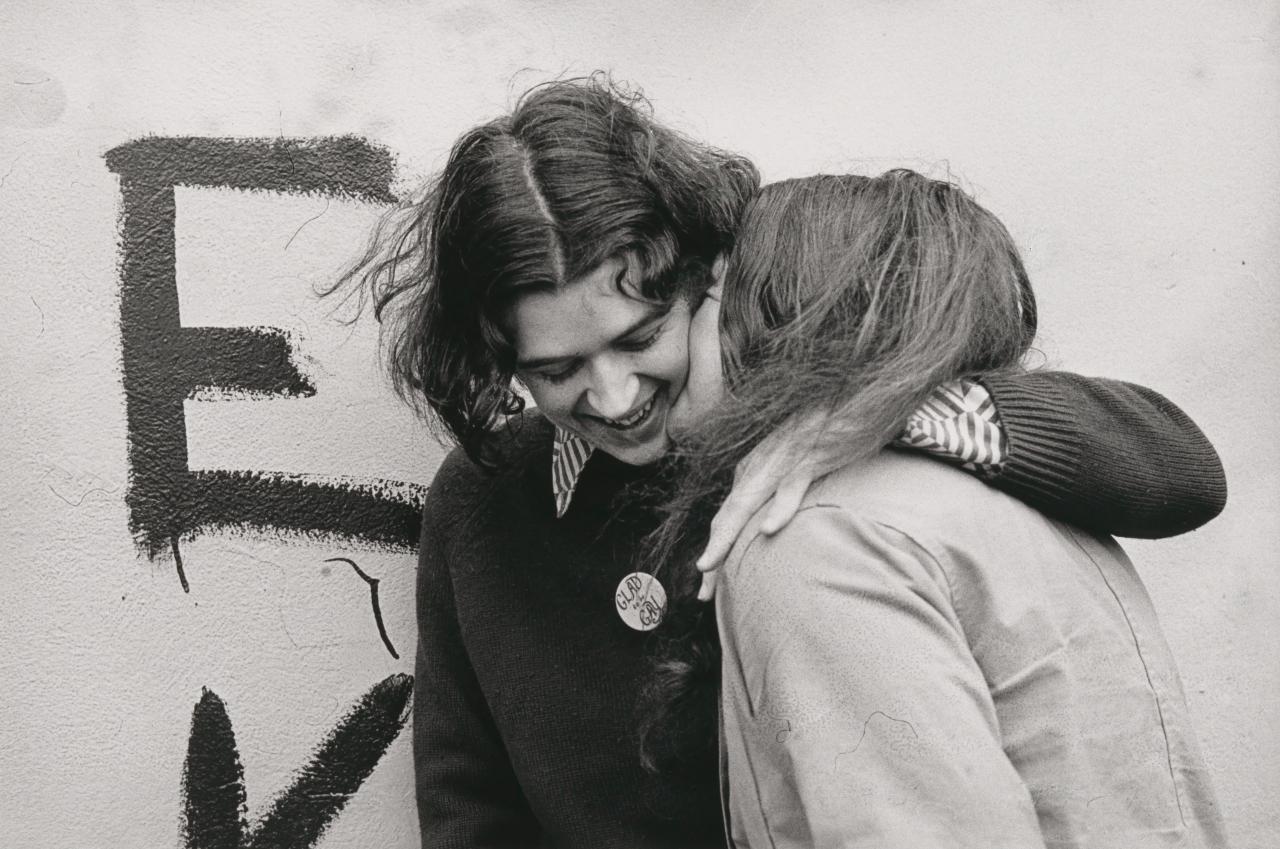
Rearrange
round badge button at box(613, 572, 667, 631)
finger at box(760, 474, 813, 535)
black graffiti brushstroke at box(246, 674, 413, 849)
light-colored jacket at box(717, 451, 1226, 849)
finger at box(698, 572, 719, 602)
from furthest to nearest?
black graffiti brushstroke at box(246, 674, 413, 849) < round badge button at box(613, 572, 667, 631) < finger at box(698, 572, 719, 602) < finger at box(760, 474, 813, 535) < light-colored jacket at box(717, 451, 1226, 849)

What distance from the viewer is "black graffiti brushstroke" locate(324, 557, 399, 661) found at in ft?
7.00

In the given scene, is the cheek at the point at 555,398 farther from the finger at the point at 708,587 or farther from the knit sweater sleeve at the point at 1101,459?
the knit sweater sleeve at the point at 1101,459

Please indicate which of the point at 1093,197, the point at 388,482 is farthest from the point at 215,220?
the point at 1093,197

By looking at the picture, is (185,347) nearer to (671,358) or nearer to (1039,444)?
(671,358)

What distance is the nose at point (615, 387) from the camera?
165 cm

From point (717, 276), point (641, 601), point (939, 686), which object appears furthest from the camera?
point (641, 601)

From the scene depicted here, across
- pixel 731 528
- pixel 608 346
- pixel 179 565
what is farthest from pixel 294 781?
pixel 731 528

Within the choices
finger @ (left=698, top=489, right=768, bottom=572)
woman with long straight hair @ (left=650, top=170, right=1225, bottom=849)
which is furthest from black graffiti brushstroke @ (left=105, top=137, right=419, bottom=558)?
finger @ (left=698, top=489, right=768, bottom=572)

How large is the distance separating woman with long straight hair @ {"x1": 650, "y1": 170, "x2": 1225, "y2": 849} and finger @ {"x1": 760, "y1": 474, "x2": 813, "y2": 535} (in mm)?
13

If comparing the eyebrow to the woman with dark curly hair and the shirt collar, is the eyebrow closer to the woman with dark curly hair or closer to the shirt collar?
the woman with dark curly hair

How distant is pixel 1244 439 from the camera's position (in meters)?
2.36

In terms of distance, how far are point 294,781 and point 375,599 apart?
357 millimetres

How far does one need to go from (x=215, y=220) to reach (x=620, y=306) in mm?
863

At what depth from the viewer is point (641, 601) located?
6.07 feet
